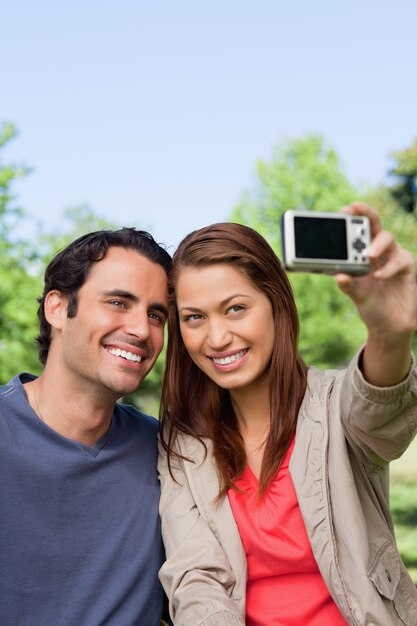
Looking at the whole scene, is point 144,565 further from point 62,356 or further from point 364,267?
point 364,267

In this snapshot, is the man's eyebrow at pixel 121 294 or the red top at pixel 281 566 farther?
the man's eyebrow at pixel 121 294

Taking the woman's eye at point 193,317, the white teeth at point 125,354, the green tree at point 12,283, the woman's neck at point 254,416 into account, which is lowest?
the green tree at point 12,283

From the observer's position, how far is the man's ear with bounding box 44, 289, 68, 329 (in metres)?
3.40

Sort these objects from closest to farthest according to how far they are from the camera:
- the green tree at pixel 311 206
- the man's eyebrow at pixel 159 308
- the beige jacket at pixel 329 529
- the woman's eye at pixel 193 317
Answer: the beige jacket at pixel 329 529 → the woman's eye at pixel 193 317 → the man's eyebrow at pixel 159 308 → the green tree at pixel 311 206

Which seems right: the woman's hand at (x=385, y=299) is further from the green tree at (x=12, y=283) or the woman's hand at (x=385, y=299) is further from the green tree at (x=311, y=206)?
the green tree at (x=311, y=206)

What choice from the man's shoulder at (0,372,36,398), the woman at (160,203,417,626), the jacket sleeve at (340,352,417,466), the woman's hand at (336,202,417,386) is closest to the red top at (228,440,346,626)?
the woman at (160,203,417,626)

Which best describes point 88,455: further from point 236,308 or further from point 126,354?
point 236,308

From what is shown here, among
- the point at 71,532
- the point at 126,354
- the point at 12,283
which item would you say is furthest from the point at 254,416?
the point at 12,283

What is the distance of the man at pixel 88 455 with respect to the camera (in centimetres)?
289

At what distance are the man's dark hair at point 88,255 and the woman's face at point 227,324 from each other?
0.41 metres

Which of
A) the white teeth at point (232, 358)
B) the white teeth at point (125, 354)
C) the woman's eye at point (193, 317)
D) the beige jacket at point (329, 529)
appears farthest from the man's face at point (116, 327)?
the beige jacket at point (329, 529)

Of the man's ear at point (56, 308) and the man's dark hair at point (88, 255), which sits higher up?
the man's dark hair at point (88, 255)

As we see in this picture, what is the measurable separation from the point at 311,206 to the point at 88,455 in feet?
64.7

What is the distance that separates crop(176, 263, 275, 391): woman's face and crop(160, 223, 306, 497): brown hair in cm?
5
